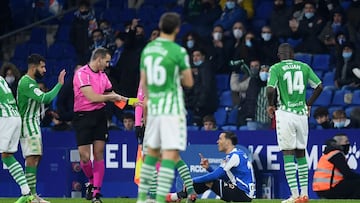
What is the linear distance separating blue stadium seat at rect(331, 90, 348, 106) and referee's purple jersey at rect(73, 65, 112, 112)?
22.3 ft

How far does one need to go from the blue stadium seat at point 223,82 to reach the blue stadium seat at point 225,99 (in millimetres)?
164

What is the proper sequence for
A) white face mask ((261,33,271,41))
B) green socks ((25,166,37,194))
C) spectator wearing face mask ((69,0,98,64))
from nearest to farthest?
green socks ((25,166,37,194)), white face mask ((261,33,271,41)), spectator wearing face mask ((69,0,98,64))

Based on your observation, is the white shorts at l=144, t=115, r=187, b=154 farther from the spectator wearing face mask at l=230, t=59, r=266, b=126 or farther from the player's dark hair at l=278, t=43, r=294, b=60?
the spectator wearing face mask at l=230, t=59, r=266, b=126

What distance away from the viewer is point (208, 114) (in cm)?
2392

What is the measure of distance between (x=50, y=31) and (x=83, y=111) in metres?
11.3

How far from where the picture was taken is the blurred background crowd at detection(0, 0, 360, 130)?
23.1 metres

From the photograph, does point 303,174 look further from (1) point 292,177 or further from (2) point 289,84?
(2) point 289,84

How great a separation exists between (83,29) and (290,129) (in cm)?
1058

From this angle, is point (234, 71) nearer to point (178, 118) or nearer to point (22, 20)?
point (22, 20)

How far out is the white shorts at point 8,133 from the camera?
16734 mm

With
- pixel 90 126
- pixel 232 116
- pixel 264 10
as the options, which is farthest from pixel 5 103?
pixel 264 10

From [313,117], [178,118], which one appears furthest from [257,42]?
[178,118]

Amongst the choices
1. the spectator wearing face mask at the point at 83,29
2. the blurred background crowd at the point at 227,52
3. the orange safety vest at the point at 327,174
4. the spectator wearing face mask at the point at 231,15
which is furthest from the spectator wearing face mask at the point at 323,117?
the spectator wearing face mask at the point at 83,29

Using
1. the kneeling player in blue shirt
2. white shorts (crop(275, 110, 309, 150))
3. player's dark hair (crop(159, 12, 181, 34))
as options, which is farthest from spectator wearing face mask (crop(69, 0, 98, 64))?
player's dark hair (crop(159, 12, 181, 34))
